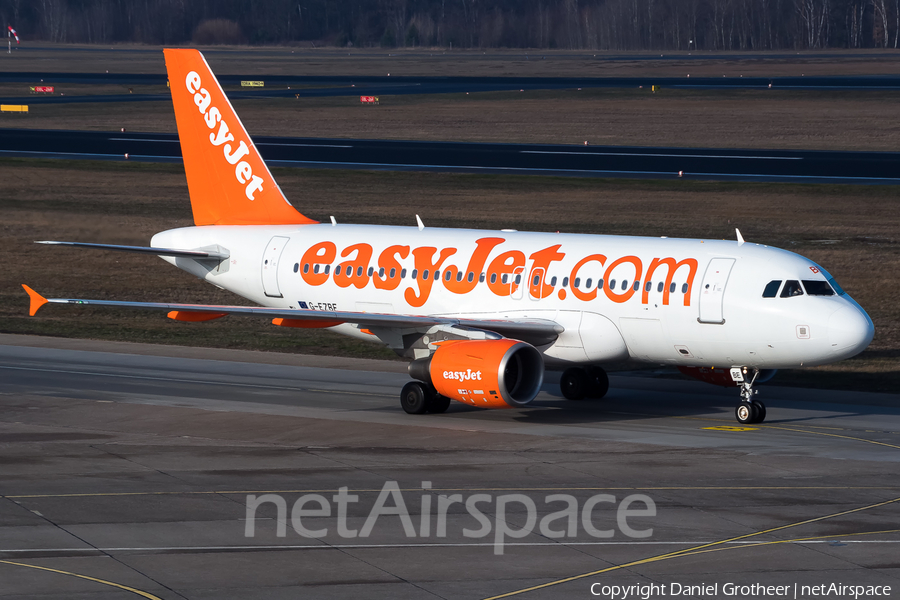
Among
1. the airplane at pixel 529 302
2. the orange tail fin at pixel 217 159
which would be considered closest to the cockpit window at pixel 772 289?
the airplane at pixel 529 302

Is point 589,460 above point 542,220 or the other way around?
the other way around

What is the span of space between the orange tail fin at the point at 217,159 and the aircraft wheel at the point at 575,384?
933 centimetres

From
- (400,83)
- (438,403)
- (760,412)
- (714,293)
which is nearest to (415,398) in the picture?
(438,403)

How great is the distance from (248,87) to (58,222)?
86.8 meters

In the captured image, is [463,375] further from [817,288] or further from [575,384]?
[817,288]

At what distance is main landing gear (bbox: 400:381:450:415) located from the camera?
30.6 m

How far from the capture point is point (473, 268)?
32.3 meters

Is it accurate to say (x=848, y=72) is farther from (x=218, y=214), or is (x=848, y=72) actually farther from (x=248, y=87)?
(x=218, y=214)

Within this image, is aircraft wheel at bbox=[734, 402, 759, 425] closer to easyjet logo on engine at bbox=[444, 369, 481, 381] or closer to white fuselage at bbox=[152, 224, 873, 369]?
white fuselage at bbox=[152, 224, 873, 369]

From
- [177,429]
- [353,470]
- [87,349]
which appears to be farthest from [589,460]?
[87,349]

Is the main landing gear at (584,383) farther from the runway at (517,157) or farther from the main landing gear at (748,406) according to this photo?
the runway at (517,157)

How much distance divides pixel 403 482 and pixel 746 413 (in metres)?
9.70

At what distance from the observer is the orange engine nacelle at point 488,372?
28.2 m

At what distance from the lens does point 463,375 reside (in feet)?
93.8
